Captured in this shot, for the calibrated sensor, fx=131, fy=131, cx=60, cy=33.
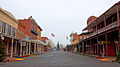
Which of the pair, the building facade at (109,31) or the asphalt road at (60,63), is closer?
the asphalt road at (60,63)

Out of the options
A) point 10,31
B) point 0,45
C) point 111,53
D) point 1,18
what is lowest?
point 111,53

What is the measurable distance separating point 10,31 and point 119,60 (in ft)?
63.5

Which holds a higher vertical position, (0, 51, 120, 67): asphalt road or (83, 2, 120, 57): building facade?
(83, 2, 120, 57): building facade

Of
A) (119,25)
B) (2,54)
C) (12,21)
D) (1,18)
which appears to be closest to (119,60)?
(119,25)

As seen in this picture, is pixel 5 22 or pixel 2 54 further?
pixel 5 22

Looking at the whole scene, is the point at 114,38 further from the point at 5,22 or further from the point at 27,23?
the point at 27,23

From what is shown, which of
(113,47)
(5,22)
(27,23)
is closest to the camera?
(5,22)

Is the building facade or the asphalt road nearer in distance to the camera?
the asphalt road

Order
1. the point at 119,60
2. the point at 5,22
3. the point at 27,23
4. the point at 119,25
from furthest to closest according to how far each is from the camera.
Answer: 1. the point at 27,23
2. the point at 5,22
3. the point at 119,25
4. the point at 119,60

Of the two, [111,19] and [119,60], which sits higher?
[111,19]

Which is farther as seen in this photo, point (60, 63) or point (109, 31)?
point (109, 31)

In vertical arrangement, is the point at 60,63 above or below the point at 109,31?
below

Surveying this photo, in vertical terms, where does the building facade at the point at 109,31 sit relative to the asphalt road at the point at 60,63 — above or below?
above

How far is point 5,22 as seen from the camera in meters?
23.2
